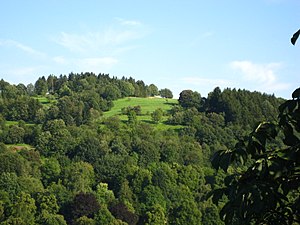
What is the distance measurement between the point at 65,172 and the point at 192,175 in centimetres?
2502

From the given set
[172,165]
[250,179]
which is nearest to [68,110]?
[172,165]

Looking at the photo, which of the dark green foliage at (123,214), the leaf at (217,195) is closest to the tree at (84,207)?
the dark green foliage at (123,214)

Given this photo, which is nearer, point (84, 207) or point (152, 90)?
point (84, 207)

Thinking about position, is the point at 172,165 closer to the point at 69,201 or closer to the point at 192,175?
the point at 192,175

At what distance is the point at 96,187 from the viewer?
87.5 m

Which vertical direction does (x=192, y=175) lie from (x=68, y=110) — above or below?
below

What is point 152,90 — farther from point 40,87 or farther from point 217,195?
point 217,195

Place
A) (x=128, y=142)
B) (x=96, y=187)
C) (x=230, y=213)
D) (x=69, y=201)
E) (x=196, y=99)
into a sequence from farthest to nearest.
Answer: (x=196, y=99)
(x=128, y=142)
(x=96, y=187)
(x=69, y=201)
(x=230, y=213)

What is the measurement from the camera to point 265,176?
5.00m

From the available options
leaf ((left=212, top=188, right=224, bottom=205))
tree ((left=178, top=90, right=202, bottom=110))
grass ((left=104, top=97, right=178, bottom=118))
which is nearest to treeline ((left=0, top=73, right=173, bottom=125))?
grass ((left=104, top=97, right=178, bottom=118))

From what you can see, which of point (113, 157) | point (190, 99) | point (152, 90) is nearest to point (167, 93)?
point (152, 90)

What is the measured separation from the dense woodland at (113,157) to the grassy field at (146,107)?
209cm

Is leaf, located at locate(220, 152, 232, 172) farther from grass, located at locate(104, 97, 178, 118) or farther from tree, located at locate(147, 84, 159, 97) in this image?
tree, located at locate(147, 84, 159, 97)

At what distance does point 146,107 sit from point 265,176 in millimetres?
143288
